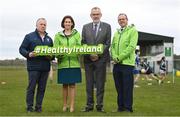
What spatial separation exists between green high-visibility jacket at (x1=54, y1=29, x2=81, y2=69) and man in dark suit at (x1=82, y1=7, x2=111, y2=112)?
0.23 m

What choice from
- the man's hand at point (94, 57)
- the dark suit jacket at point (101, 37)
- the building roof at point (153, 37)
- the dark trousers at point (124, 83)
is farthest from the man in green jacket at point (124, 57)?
the building roof at point (153, 37)

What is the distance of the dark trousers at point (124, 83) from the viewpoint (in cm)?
1090

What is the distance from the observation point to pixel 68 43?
35.6 ft

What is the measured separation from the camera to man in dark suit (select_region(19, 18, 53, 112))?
1073 centimetres

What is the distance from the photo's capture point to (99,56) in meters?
10.9

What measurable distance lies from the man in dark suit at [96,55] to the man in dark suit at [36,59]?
807 millimetres

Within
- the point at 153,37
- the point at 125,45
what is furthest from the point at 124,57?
the point at 153,37

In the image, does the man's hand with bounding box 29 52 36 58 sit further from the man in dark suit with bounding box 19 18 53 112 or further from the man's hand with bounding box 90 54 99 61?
the man's hand with bounding box 90 54 99 61

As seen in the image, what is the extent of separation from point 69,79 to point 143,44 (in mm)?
55583

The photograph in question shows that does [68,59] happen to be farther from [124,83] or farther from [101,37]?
[124,83]

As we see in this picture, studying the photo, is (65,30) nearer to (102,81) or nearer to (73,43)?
(73,43)

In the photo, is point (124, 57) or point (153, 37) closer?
point (124, 57)

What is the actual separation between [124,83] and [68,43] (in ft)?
4.60

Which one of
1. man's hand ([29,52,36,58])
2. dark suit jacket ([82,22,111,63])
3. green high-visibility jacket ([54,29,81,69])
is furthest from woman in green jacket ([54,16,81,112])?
man's hand ([29,52,36,58])
